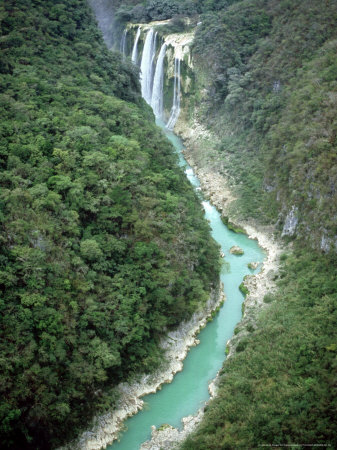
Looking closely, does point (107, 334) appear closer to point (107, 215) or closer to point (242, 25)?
point (107, 215)

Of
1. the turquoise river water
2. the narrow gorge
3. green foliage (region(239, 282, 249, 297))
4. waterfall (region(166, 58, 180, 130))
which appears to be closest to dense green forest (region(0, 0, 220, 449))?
the narrow gorge

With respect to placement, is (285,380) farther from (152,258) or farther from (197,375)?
(152,258)

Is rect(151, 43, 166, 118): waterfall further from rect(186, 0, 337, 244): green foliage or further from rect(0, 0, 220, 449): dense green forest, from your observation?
rect(0, 0, 220, 449): dense green forest

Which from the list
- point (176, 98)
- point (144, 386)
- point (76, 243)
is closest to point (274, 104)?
point (176, 98)

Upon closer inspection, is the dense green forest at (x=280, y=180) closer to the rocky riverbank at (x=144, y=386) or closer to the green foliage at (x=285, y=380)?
the green foliage at (x=285, y=380)

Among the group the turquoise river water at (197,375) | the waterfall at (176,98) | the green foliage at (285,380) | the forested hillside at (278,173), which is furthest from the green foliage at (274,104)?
the turquoise river water at (197,375)
